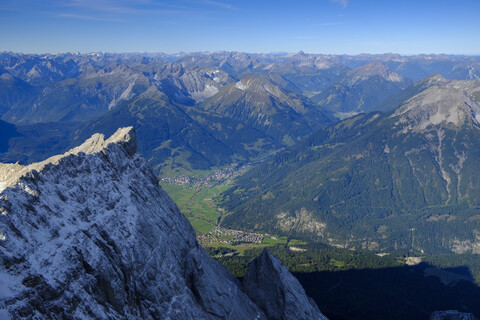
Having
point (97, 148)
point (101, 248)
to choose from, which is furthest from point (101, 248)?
point (97, 148)

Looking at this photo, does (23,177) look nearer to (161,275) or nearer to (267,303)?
(161,275)

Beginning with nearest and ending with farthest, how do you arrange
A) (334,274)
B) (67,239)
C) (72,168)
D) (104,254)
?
(67,239) < (104,254) < (72,168) < (334,274)

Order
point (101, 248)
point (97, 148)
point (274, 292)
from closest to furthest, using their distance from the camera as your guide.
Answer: point (101, 248)
point (97, 148)
point (274, 292)

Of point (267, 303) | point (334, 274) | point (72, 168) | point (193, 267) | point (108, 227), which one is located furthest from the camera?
point (334, 274)

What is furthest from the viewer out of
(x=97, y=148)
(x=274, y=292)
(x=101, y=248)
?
(x=274, y=292)

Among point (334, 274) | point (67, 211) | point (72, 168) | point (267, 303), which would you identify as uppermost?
point (72, 168)

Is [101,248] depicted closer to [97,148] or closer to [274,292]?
[97,148]

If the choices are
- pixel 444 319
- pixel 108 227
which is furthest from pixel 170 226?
pixel 444 319

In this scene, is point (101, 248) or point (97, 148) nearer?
point (101, 248)
